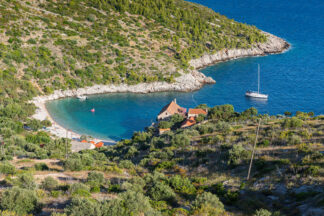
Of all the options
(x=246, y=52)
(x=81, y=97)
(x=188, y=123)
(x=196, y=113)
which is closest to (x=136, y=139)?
(x=188, y=123)

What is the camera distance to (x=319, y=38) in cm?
14075

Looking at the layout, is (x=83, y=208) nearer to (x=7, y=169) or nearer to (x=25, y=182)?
(x=25, y=182)

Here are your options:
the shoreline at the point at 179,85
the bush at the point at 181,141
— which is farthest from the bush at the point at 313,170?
the shoreline at the point at 179,85

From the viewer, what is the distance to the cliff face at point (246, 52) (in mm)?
114281

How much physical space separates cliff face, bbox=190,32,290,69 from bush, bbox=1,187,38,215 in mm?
94757

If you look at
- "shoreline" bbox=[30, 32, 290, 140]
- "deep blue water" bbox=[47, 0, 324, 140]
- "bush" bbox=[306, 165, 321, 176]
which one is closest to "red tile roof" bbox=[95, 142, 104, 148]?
"shoreline" bbox=[30, 32, 290, 140]

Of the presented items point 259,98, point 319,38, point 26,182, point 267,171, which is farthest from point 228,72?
point 26,182

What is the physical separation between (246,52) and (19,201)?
11742 cm

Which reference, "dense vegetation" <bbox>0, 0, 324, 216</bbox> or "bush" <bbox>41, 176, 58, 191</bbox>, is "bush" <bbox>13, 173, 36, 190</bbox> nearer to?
"dense vegetation" <bbox>0, 0, 324, 216</bbox>

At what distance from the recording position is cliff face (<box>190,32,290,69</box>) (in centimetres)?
11428

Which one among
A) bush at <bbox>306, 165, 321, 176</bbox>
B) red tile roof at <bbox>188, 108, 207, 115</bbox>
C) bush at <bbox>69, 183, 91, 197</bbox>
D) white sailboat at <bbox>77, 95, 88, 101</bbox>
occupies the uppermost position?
white sailboat at <bbox>77, 95, 88, 101</bbox>

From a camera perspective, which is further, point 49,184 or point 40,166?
point 40,166

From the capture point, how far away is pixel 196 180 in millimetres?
27578

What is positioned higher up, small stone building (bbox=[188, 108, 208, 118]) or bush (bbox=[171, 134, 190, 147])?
small stone building (bbox=[188, 108, 208, 118])
